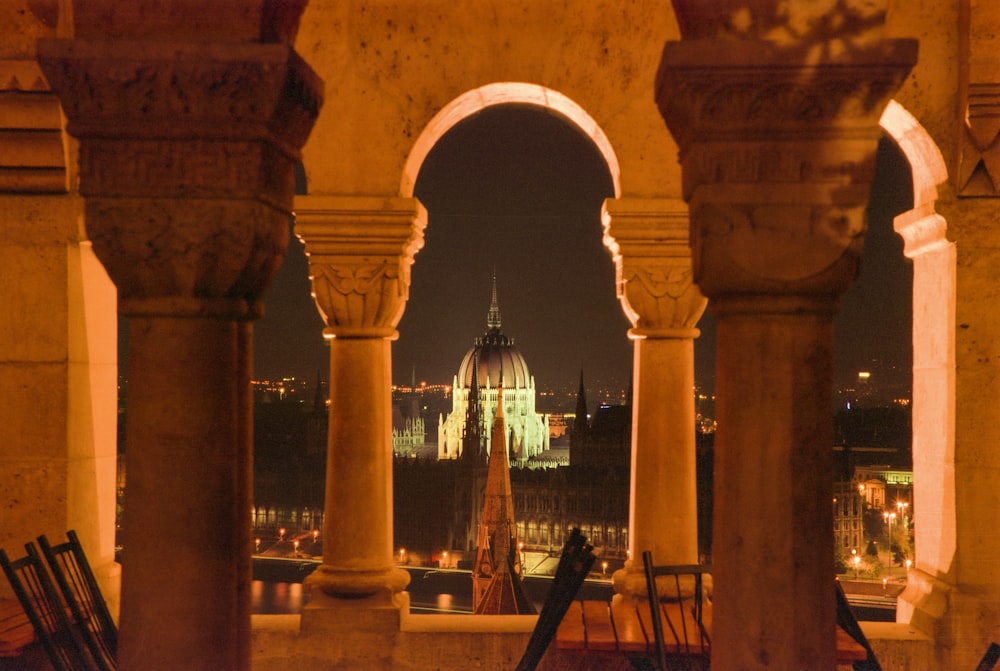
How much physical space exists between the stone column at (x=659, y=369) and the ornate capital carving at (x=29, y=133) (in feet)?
10.5

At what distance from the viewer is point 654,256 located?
540cm

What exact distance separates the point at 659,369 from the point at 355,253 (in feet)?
6.49

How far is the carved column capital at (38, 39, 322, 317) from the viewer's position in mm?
2572

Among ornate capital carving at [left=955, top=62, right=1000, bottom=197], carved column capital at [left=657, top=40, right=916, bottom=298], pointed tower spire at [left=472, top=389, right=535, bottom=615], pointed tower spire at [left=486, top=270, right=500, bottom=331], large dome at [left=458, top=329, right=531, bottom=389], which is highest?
pointed tower spire at [left=486, top=270, right=500, bottom=331]

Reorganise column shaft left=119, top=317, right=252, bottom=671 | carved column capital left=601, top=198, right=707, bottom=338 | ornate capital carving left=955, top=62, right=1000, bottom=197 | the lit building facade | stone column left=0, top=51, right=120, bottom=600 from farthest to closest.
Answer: the lit building facade < carved column capital left=601, top=198, right=707, bottom=338 < stone column left=0, top=51, right=120, bottom=600 < ornate capital carving left=955, top=62, right=1000, bottom=197 < column shaft left=119, top=317, right=252, bottom=671

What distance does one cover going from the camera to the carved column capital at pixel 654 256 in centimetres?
536

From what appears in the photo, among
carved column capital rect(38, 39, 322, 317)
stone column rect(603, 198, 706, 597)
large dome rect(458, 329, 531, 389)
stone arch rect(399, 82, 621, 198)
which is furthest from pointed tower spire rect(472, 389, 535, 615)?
large dome rect(458, 329, 531, 389)

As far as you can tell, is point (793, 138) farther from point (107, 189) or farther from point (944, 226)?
point (944, 226)

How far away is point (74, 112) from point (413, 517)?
54.4 meters

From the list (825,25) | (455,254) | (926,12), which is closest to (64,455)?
(825,25)

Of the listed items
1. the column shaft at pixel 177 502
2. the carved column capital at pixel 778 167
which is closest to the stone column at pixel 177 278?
the column shaft at pixel 177 502

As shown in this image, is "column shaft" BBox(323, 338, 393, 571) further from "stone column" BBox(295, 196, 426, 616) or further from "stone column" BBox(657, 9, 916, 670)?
"stone column" BBox(657, 9, 916, 670)

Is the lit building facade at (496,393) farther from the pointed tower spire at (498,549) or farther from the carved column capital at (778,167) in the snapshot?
the carved column capital at (778,167)

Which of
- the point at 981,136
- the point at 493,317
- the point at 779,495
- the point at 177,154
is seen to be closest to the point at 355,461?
the point at 177,154
